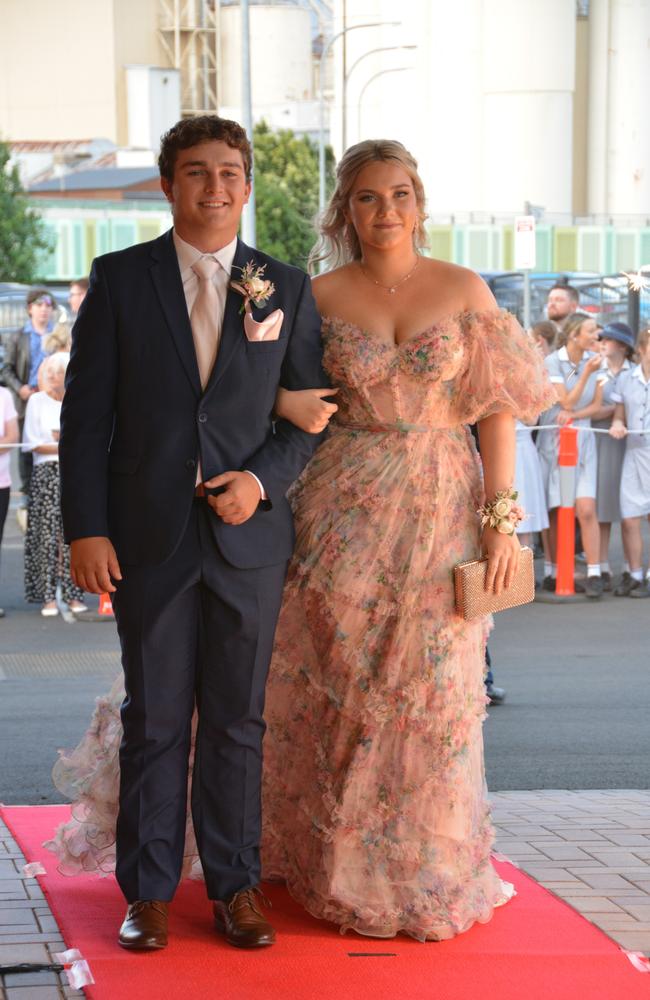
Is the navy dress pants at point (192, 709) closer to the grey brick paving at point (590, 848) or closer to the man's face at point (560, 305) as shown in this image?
the grey brick paving at point (590, 848)

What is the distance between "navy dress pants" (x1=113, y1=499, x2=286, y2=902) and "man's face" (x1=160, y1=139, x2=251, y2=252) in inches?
30.4

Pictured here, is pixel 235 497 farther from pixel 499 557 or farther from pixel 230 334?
pixel 499 557

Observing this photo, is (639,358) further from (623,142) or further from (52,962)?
(623,142)

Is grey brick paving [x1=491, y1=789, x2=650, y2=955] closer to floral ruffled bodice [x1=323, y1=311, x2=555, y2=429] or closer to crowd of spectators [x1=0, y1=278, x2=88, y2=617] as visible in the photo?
floral ruffled bodice [x1=323, y1=311, x2=555, y2=429]

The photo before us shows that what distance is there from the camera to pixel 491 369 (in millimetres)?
4500

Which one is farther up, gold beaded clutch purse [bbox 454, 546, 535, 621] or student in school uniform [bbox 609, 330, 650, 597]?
gold beaded clutch purse [bbox 454, 546, 535, 621]

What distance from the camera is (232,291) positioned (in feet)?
13.8

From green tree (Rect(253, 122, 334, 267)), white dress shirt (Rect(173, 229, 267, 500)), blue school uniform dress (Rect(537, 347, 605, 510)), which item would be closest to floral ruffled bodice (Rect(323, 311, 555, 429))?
white dress shirt (Rect(173, 229, 267, 500))

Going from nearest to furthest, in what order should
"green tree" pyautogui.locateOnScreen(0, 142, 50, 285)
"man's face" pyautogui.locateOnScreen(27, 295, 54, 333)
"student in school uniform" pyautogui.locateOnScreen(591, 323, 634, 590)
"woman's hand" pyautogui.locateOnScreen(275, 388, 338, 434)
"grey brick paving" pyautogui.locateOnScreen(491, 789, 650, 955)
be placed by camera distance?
"woman's hand" pyautogui.locateOnScreen(275, 388, 338, 434) → "grey brick paving" pyautogui.locateOnScreen(491, 789, 650, 955) → "student in school uniform" pyautogui.locateOnScreen(591, 323, 634, 590) → "man's face" pyautogui.locateOnScreen(27, 295, 54, 333) → "green tree" pyautogui.locateOnScreen(0, 142, 50, 285)

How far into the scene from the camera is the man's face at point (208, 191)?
416 cm

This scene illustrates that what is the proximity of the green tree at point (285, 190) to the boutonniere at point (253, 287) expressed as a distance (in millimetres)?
58209

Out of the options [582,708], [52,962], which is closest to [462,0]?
[582,708]

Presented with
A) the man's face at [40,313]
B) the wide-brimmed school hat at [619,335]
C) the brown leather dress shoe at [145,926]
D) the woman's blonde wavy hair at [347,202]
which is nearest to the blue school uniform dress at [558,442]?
the wide-brimmed school hat at [619,335]

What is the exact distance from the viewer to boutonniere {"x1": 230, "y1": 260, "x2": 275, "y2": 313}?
164 inches
